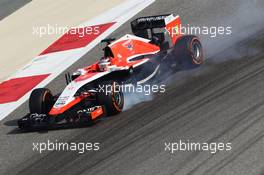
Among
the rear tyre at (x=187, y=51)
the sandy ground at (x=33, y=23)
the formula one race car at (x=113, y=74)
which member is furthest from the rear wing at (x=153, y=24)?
the sandy ground at (x=33, y=23)

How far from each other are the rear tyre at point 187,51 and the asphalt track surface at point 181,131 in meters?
0.22

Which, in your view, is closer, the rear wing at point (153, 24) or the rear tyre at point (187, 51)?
the rear tyre at point (187, 51)

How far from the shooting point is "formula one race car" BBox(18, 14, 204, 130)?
1204 centimetres

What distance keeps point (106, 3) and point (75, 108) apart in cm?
779

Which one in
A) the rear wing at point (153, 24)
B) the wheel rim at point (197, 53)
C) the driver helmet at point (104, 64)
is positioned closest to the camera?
the driver helmet at point (104, 64)

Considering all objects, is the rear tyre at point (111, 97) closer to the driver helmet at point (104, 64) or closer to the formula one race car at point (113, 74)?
the formula one race car at point (113, 74)

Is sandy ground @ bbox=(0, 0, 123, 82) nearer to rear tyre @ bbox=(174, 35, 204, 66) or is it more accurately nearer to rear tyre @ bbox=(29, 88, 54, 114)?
rear tyre @ bbox=(29, 88, 54, 114)

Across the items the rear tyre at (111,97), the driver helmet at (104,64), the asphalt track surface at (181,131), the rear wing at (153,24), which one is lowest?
the asphalt track surface at (181,131)

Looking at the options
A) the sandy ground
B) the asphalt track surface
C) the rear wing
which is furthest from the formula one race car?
the sandy ground

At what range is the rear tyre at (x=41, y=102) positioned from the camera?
40.9 ft

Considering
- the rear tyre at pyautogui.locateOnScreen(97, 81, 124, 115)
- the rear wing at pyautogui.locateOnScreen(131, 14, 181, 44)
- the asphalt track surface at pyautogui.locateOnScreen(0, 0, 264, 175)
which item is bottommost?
the asphalt track surface at pyautogui.locateOnScreen(0, 0, 264, 175)

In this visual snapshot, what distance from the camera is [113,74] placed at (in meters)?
13.1

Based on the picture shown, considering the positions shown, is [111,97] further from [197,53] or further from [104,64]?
[197,53]

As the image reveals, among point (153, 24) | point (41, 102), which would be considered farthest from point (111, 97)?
point (153, 24)
